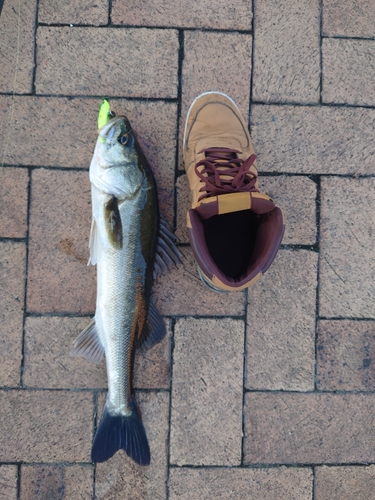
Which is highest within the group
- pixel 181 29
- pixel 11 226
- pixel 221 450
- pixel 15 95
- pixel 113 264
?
pixel 181 29

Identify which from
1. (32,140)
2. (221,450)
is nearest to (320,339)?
(221,450)

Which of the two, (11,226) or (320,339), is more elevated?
(11,226)

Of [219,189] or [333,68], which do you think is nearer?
[219,189]

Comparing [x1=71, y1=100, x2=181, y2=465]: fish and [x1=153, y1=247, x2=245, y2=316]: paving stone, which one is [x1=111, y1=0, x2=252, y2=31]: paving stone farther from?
[x1=153, y1=247, x2=245, y2=316]: paving stone

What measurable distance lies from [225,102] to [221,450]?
93.7 inches

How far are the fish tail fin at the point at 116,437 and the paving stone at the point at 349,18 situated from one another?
2907 mm

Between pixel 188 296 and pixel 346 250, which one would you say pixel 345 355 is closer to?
pixel 346 250

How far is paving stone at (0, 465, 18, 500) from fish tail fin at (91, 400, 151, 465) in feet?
2.11

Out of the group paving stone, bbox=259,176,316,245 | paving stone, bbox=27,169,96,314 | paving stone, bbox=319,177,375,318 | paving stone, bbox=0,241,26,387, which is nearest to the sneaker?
paving stone, bbox=259,176,316,245

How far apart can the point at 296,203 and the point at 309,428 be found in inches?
61.7

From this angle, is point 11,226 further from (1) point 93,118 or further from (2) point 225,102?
(2) point 225,102

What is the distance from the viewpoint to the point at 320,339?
310cm

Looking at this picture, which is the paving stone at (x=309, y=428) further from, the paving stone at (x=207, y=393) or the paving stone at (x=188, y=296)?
the paving stone at (x=188, y=296)

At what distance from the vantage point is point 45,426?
2990 millimetres
